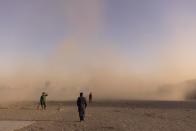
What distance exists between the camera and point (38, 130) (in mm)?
27031

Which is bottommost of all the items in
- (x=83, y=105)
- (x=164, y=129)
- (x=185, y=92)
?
(x=164, y=129)

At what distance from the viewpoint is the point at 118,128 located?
92.5ft

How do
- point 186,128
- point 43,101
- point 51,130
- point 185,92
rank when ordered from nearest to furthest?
point 51,130 < point 186,128 < point 43,101 < point 185,92

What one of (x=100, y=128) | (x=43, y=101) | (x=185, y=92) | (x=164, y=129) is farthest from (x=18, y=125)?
(x=185, y=92)

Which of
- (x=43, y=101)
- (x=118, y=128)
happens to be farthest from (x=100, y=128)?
(x=43, y=101)

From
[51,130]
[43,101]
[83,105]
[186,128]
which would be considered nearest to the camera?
[51,130]

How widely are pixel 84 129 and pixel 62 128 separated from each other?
1487mm

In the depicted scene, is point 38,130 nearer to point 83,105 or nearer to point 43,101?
point 83,105

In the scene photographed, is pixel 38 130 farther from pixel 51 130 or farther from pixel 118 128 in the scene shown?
pixel 118 128

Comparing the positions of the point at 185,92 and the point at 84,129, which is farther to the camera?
the point at 185,92

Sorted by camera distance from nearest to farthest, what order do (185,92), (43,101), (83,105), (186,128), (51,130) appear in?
(51,130), (186,128), (83,105), (43,101), (185,92)

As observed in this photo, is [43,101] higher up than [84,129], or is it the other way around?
[43,101]

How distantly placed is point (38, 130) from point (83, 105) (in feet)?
28.4

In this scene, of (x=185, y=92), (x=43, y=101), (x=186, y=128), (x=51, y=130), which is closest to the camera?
(x=51, y=130)
